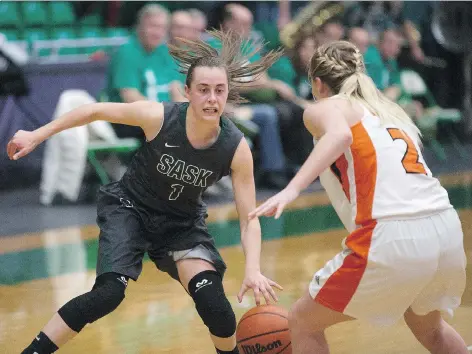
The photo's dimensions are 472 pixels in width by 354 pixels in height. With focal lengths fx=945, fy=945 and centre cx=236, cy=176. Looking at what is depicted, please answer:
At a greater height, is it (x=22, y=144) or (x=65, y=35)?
(x=22, y=144)

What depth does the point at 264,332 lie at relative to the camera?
168 inches

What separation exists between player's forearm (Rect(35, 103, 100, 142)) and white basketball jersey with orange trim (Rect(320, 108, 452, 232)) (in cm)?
111

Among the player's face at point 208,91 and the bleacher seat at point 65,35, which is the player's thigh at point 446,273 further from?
the bleacher seat at point 65,35

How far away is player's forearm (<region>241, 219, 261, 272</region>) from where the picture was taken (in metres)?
4.09

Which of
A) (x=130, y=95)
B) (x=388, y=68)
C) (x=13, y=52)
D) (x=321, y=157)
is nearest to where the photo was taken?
(x=321, y=157)

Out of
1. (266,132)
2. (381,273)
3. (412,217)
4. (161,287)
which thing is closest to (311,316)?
(381,273)

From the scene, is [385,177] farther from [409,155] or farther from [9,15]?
[9,15]

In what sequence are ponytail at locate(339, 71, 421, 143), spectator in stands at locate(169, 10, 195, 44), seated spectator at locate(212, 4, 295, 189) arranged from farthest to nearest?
seated spectator at locate(212, 4, 295, 189) → spectator in stands at locate(169, 10, 195, 44) → ponytail at locate(339, 71, 421, 143)

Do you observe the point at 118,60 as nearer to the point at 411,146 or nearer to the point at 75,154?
the point at 75,154

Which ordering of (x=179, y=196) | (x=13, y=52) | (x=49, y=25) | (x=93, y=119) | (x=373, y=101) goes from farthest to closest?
(x=49, y=25), (x=13, y=52), (x=179, y=196), (x=93, y=119), (x=373, y=101)

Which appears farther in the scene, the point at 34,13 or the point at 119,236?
the point at 34,13

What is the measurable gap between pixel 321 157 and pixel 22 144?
1.28 m

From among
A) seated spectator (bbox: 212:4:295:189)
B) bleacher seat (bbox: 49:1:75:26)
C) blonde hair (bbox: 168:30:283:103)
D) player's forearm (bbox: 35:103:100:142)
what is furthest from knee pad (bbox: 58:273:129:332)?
bleacher seat (bbox: 49:1:75:26)

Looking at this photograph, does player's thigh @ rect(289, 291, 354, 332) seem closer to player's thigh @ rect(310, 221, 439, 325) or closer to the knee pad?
player's thigh @ rect(310, 221, 439, 325)
